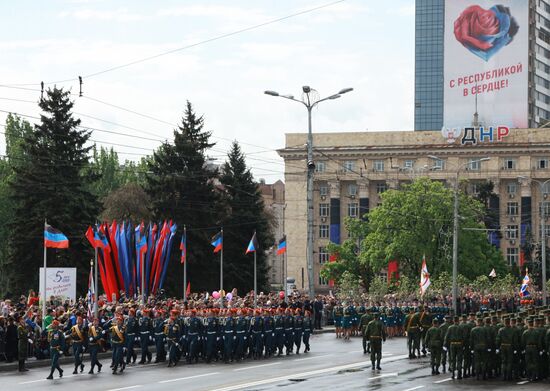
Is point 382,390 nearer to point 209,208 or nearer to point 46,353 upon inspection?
point 46,353

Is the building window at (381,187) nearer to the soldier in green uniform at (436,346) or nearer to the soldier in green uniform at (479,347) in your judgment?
the soldier in green uniform at (436,346)

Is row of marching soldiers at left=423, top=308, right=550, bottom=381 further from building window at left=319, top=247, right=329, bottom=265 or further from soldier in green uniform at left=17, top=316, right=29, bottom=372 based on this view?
building window at left=319, top=247, right=329, bottom=265

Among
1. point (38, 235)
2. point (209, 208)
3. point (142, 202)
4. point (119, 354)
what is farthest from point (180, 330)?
point (142, 202)

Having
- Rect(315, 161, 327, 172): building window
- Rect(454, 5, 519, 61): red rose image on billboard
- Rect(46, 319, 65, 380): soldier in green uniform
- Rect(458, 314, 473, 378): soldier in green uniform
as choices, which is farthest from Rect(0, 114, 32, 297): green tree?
Rect(458, 314, 473, 378): soldier in green uniform

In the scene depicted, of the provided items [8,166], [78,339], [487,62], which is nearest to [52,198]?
[8,166]

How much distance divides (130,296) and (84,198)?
48.9ft

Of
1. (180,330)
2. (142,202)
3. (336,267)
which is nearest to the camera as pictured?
(180,330)

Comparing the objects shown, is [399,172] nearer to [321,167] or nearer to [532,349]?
[321,167]

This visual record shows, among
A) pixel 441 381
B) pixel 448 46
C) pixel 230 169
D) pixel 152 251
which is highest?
pixel 448 46

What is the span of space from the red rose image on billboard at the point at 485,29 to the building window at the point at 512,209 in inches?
593

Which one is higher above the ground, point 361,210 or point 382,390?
point 361,210

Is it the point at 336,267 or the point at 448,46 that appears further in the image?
the point at 448,46

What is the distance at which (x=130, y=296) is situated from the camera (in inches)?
1908

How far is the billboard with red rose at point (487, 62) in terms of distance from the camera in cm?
11375
